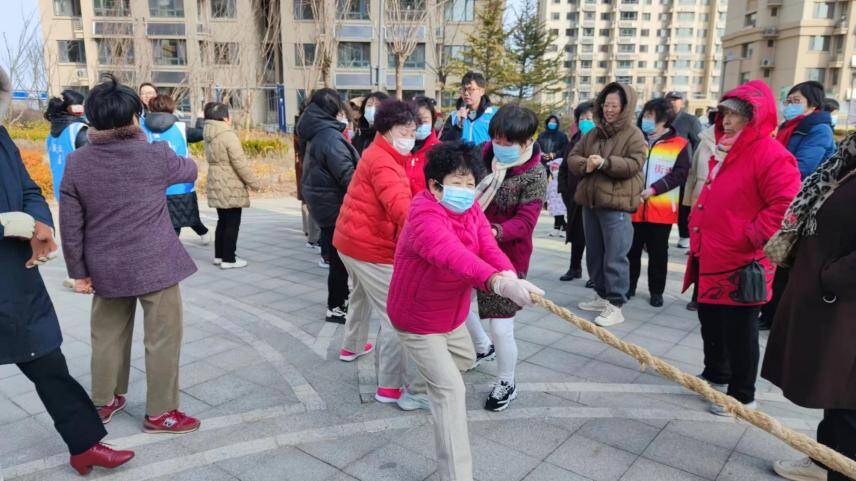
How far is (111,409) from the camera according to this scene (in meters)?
3.32

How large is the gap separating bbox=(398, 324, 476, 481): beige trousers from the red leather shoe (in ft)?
5.09

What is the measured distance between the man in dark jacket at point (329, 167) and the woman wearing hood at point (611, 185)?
1.99 metres

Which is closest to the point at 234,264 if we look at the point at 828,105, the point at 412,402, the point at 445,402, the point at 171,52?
the point at 412,402

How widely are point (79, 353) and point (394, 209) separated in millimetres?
2832

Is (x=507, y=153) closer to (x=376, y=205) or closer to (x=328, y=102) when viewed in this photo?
(x=376, y=205)

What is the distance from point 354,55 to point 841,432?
37849mm

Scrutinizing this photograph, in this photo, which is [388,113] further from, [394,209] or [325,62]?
[325,62]

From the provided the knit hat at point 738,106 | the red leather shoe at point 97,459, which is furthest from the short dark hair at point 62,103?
the knit hat at point 738,106

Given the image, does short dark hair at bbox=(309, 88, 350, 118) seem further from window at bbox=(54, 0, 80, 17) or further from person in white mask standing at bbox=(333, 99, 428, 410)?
window at bbox=(54, 0, 80, 17)

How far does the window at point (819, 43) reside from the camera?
149ft

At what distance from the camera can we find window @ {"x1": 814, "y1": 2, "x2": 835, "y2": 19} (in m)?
44.7

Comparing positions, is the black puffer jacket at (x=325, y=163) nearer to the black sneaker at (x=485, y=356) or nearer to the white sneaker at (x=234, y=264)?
the black sneaker at (x=485, y=356)

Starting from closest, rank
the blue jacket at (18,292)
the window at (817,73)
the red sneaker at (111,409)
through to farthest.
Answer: the blue jacket at (18,292) < the red sneaker at (111,409) < the window at (817,73)

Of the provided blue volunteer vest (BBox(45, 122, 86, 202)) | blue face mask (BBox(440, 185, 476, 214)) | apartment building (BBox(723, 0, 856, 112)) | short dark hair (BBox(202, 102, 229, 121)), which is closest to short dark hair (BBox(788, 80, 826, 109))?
blue face mask (BBox(440, 185, 476, 214))
